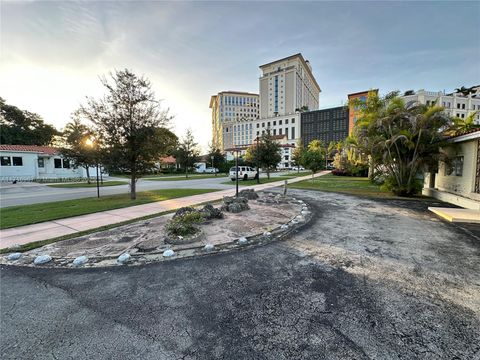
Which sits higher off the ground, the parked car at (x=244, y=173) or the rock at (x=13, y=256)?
the parked car at (x=244, y=173)

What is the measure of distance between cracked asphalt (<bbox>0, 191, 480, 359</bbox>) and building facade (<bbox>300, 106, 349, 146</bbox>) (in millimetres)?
91579

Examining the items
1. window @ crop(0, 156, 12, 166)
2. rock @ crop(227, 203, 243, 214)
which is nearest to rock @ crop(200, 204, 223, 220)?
rock @ crop(227, 203, 243, 214)

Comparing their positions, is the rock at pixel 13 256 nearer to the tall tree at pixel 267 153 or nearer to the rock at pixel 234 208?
the rock at pixel 234 208

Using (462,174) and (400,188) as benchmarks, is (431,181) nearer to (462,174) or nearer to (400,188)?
(400,188)

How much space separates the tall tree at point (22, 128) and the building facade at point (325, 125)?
86.5 m

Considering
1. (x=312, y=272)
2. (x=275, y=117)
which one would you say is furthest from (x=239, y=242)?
(x=275, y=117)

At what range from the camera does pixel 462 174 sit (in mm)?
9508

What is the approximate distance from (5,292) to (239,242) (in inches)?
156

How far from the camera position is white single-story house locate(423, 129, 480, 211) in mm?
8516

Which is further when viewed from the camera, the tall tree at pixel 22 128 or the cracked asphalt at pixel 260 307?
the tall tree at pixel 22 128

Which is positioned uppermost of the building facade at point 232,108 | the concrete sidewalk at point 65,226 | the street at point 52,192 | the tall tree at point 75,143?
the building facade at point 232,108

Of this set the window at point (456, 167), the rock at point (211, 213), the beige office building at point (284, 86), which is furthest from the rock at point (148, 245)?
the beige office building at point (284, 86)

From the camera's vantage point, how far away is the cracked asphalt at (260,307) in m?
2.07

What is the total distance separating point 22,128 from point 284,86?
317 ft
